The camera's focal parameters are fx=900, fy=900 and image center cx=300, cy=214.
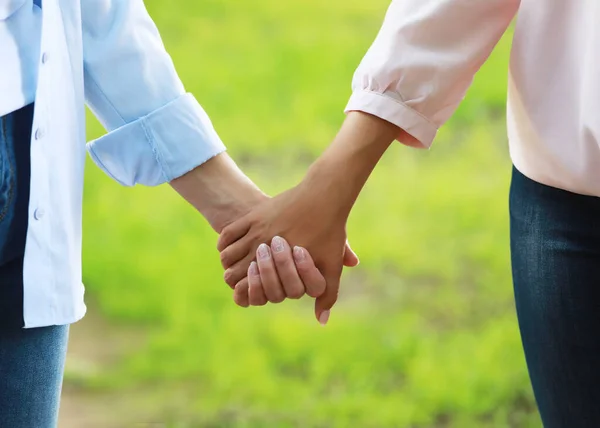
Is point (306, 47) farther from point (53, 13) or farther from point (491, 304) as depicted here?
point (53, 13)

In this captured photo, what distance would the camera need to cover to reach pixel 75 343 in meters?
2.79

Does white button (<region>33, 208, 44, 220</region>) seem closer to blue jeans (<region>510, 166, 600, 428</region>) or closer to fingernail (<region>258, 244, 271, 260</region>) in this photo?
fingernail (<region>258, 244, 271, 260</region>)

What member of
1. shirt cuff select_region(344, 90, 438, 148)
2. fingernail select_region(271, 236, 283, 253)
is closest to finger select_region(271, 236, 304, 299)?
fingernail select_region(271, 236, 283, 253)

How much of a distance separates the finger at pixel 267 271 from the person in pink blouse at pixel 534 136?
0.10 metres

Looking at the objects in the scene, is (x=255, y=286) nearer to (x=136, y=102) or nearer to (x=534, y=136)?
(x=136, y=102)

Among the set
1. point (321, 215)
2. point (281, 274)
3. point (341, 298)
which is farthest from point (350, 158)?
point (341, 298)

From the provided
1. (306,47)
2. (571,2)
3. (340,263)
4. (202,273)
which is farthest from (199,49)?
(571,2)

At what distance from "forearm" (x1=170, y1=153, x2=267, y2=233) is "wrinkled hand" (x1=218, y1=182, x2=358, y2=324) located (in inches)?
0.6

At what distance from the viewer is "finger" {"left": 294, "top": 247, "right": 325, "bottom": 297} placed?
1.35m

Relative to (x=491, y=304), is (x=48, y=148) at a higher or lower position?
higher

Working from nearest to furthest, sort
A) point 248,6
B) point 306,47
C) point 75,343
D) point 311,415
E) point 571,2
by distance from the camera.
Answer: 1. point 571,2
2. point 311,415
3. point 75,343
4. point 306,47
5. point 248,6

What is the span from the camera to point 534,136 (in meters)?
1.11

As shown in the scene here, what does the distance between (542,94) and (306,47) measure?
3.97 m

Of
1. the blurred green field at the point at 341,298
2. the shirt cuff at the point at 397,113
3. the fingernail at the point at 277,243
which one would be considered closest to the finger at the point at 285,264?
the fingernail at the point at 277,243
